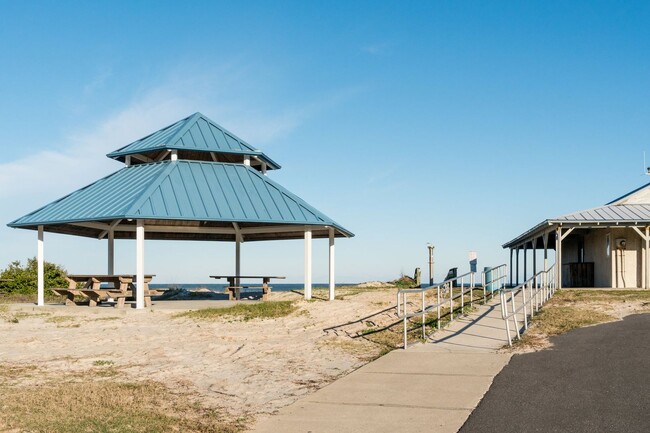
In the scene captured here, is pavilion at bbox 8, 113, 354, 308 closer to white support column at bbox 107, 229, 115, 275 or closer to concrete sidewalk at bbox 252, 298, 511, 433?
white support column at bbox 107, 229, 115, 275

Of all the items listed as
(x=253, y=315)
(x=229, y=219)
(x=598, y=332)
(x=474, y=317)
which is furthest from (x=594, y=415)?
(x=229, y=219)

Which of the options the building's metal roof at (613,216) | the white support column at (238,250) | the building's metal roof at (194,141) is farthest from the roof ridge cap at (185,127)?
the building's metal roof at (613,216)

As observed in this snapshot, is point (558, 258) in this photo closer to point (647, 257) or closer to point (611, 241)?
point (611, 241)

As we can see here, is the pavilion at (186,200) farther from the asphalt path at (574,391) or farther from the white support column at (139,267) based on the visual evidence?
the asphalt path at (574,391)

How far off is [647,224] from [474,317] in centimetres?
1009

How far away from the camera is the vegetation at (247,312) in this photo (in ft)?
57.5

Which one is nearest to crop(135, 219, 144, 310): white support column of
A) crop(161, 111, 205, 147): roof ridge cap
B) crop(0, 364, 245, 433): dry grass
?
crop(161, 111, 205, 147): roof ridge cap

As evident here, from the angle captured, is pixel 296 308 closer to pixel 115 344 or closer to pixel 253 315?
pixel 253 315

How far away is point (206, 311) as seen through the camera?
1845cm

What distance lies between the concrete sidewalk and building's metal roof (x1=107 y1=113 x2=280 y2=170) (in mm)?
12971

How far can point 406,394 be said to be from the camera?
834cm

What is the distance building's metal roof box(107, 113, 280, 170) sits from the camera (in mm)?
22859

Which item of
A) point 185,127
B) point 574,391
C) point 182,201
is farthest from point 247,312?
point 574,391

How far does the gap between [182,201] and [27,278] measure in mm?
13484
